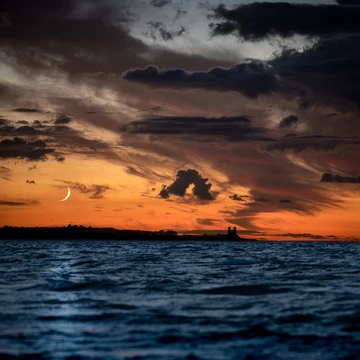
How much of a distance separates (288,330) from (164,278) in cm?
1699

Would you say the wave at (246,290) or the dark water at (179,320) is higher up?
the wave at (246,290)

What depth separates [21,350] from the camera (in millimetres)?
13914

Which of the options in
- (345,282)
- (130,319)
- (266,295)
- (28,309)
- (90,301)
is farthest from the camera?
(345,282)

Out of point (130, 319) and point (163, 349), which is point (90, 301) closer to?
point (130, 319)

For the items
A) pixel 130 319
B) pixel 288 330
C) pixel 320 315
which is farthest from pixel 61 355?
pixel 320 315

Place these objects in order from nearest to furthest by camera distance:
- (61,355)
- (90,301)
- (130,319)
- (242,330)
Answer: (61,355) < (242,330) < (130,319) < (90,301)

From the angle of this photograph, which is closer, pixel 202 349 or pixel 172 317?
pixel 202 349

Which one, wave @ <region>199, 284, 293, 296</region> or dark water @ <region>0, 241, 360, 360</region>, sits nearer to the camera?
dark water @ <region>0, 241, 360, 360</region>

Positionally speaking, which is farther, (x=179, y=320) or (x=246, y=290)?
(x=246, y=290)

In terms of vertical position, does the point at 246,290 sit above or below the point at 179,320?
above

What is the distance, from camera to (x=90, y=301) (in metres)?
23.2

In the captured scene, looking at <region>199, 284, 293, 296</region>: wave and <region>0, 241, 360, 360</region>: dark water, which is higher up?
<region>199, 284, 293, 296</region>: wave

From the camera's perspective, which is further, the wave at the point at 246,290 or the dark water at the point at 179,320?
the wave at the point at 246,290

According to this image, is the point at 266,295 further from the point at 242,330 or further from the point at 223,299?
the point at 242,330
